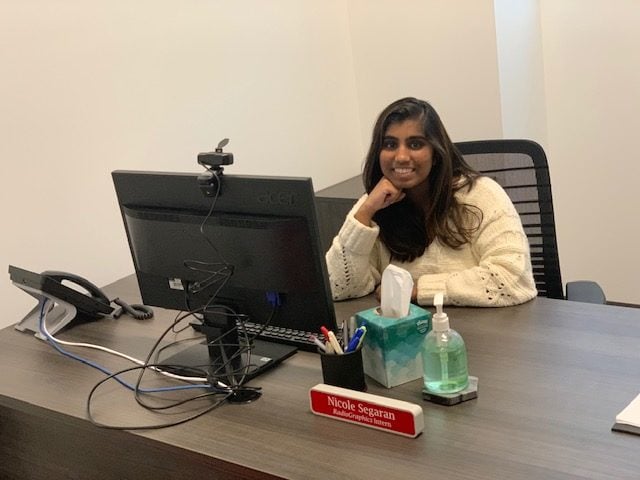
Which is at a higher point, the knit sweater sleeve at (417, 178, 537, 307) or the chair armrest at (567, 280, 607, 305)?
the knit sweater sleeve at (417, 178, 537, 307)

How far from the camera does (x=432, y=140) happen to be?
1.84 m

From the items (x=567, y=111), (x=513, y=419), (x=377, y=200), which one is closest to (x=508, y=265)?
(x=377, y=200)

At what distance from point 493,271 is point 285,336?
1.55 ft

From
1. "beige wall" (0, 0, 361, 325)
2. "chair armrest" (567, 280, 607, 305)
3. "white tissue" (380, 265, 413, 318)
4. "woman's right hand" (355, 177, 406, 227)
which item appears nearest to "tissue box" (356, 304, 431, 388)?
"white tissue" (380, 265, 413, 318)

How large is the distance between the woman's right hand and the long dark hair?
73mm

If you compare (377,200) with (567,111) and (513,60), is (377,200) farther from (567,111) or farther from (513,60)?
(567,111)

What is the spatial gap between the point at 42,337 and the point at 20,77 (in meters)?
0.72

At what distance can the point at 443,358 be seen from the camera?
1300mm

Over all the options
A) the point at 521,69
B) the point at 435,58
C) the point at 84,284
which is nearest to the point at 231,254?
the point at 84,284

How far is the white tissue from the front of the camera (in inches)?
54.5

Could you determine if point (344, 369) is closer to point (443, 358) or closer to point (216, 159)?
point (443, 358)

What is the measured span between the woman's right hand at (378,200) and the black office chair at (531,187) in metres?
0.39

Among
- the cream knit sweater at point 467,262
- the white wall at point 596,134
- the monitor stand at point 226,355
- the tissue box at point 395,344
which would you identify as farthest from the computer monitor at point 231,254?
the white wall at point 596,134

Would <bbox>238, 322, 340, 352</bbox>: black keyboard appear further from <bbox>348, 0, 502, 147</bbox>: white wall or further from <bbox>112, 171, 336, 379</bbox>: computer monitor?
<bbox>348, 0, 502, 147</bbox>: white wall
